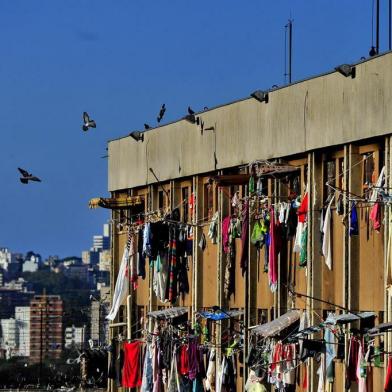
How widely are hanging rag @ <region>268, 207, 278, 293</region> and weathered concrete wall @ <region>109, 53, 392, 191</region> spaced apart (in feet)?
4.84

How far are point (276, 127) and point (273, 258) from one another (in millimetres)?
2823

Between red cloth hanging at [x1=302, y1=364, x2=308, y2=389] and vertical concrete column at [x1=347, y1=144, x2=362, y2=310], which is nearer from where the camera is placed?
vertical concrete column at [x1=347, y1=144, x2=362, y2=310]

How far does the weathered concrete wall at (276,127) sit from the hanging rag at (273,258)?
148 cm

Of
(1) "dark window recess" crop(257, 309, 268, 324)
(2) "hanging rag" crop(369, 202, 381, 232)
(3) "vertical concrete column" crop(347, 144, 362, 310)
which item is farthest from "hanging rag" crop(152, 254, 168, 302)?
(2) "hanging rag" crop(369, 202, 381, 232)

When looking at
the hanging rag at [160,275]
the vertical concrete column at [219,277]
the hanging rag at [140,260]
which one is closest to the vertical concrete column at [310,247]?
the vertical concrete column at [219,277]

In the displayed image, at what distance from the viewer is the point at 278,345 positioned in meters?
43.4

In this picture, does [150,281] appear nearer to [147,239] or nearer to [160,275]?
[160,275]

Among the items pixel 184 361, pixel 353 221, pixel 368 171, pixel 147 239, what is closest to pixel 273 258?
pixel 353 221

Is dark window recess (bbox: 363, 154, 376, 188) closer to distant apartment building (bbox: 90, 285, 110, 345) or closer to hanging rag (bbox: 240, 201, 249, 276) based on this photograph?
hanging rag (bbox: 240, 201, 249, 276)

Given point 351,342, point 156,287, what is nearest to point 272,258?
point 351,342

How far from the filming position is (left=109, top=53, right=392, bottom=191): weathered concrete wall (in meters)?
40.0

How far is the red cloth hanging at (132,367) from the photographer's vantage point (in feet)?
181

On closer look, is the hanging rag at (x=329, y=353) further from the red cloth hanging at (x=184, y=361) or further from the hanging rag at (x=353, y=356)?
the red cloth hanging at (x=184, y=361)

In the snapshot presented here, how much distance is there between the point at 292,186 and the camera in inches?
1748
